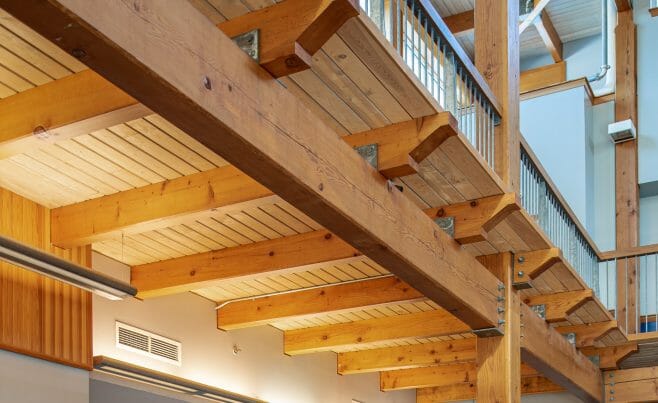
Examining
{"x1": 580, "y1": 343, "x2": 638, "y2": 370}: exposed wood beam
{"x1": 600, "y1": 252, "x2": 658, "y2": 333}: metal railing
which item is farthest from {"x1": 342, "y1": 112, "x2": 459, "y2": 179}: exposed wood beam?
{"x1": 600, "y1": 252, "x2": 658, "y2": 333}: metal railing

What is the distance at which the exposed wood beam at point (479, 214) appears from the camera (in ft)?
21.4

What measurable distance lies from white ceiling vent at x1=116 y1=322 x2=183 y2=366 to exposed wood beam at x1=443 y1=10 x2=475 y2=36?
6.24 m

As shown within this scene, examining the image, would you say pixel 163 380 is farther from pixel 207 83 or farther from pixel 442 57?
pixel 207 83

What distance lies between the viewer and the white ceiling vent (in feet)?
24.3

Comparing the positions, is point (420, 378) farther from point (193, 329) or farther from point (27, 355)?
point (27, 355)

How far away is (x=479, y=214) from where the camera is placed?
21.7 ft

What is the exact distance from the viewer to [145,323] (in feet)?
25.3

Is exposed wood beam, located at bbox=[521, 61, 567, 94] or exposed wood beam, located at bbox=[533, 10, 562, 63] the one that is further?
exposed wood beam, located at bbox=[521, 61, 567, 94]

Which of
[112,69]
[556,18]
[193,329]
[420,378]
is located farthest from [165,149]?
[556,18]

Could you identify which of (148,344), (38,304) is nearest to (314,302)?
(148,344)

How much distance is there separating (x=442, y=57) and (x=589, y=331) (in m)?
4.66

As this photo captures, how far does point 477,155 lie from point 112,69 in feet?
9.44

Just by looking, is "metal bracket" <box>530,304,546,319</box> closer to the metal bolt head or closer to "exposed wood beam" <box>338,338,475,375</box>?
"exposed wood beam" <box>338,338,475,375</box>

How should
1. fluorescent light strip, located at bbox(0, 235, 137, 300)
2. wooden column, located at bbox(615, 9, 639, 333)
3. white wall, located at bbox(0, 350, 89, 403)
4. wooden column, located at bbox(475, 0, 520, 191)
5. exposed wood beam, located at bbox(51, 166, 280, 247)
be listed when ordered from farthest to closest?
wooden column, located at bbox(615, 9, 639, 333) → wooden column, located at bbox(475, 0, 520, 191) → white wall, located at bbox(0, 350, 89, 403) → exposed wood beam, located at bbox(51, 166, 280, 247) → fluorescent light strip, located at bbox(0, 235, 137, 300)
